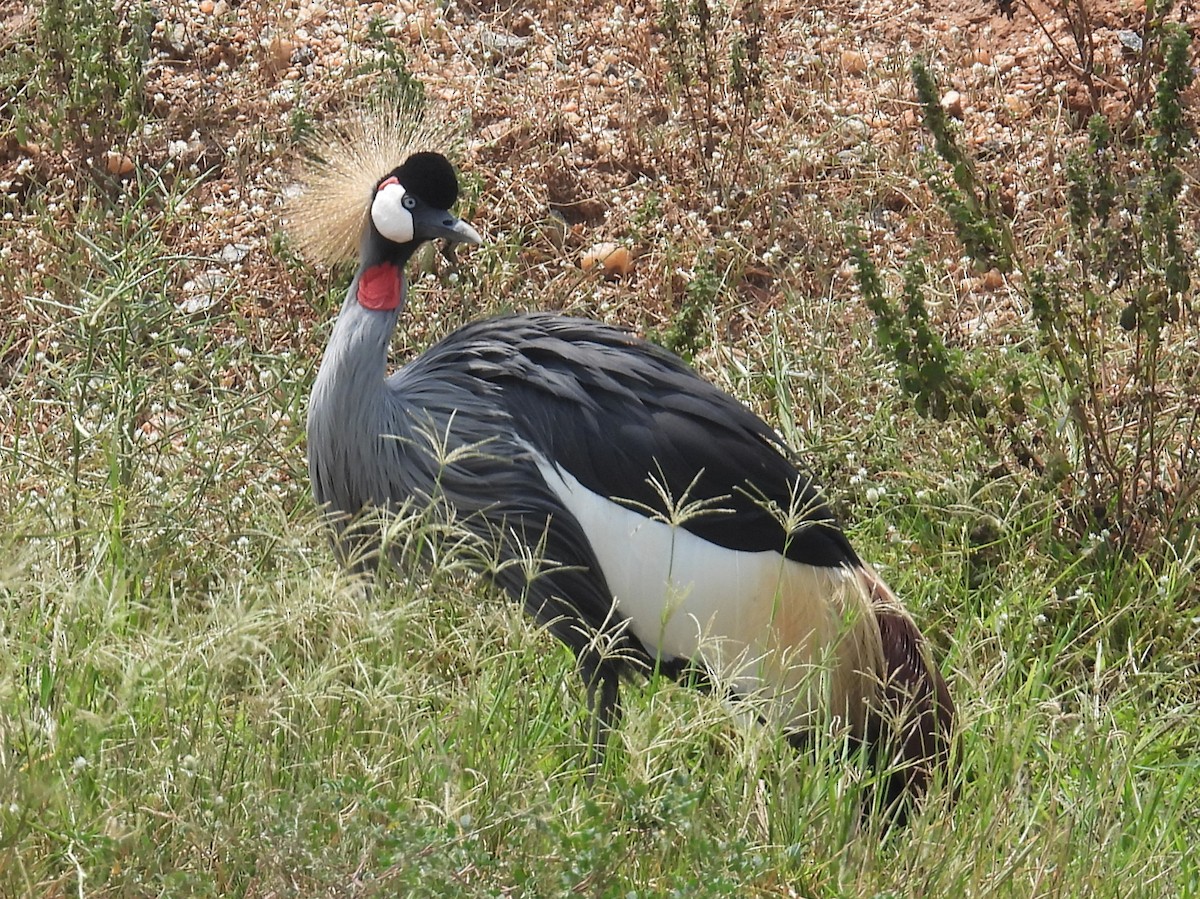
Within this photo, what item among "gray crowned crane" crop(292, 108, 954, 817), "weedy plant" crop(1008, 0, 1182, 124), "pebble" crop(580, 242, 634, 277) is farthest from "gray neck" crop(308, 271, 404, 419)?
"weedy plant" crop(1008, 0, 1182, 124)

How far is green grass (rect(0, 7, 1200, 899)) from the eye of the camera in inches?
66.7

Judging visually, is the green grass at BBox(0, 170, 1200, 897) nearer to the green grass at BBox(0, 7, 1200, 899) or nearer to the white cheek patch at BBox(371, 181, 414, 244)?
the green grass at BBox(0, 7, 1200, 899)

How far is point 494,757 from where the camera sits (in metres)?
1.84

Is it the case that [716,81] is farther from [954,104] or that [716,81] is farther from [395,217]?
[395,217]

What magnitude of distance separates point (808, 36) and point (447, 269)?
1377 mm

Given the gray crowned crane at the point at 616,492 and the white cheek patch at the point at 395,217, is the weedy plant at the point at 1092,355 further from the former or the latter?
the white cheek patch at the point at 395,217

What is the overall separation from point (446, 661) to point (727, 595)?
46cm

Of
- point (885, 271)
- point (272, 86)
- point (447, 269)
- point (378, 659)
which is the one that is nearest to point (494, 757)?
point (378, 659)

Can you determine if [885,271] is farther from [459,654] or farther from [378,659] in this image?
[378,659]

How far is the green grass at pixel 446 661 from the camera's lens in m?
1.69

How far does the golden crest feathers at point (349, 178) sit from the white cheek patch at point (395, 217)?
0.11m

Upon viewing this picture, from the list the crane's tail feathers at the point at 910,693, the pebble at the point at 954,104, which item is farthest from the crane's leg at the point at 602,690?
the pebble at the point at 954,104

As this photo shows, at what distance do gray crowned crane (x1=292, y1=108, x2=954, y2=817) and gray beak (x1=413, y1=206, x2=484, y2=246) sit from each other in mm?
157

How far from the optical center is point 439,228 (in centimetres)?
277
